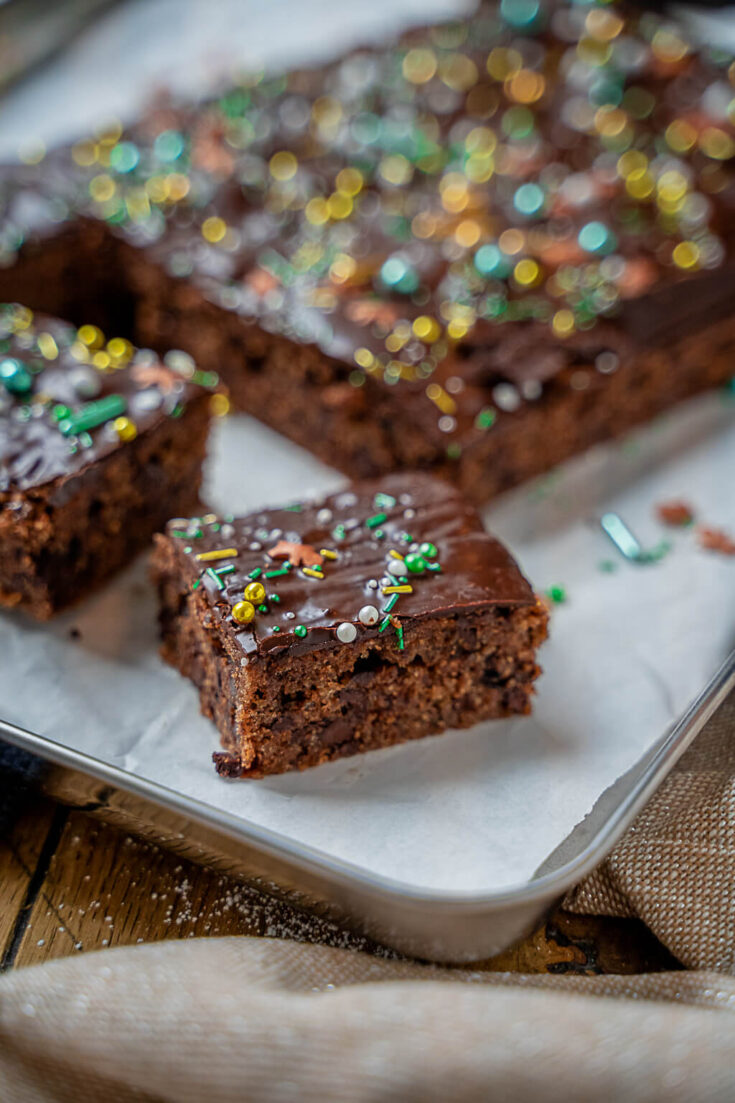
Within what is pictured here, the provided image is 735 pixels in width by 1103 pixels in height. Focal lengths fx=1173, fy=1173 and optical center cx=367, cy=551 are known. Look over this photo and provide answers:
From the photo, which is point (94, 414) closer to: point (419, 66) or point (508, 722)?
point (508, 722)

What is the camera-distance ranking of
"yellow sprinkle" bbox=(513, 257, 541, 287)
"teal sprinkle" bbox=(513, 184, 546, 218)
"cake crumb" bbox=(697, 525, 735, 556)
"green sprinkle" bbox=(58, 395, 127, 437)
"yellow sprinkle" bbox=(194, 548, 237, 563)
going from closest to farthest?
1. "yellow sprinkle" bbox=(194, 548, 237, 563)
2. "green sprinkle" bbox=(58, 395, 127, 437)
3. "cake crumb" bbox=(697, 525, 735, 556)
4. "yellow sprinkle" bbox=(513, 257, 541, 287)
5. "teal sprinkle" bbox=(513, 184, 546, 218)

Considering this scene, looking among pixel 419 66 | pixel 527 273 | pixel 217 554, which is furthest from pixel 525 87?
pixel 217 554

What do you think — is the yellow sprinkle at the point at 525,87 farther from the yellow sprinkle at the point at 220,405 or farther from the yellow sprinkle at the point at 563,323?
the yellow sprinkle at the point at 220,405

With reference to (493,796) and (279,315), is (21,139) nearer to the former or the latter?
(279,315)

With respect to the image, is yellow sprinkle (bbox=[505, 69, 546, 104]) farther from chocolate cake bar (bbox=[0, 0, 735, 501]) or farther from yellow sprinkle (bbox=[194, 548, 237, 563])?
yellow sprinkle (bbox=[194, 548, 237, 563])

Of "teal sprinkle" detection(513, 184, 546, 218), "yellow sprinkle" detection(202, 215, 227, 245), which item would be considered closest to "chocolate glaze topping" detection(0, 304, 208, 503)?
"yellow sprinkle" detection(202, 215, 227, 245)

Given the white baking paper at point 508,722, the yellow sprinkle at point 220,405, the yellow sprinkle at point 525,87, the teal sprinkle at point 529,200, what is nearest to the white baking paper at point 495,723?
the white baking paper at point 508,722
